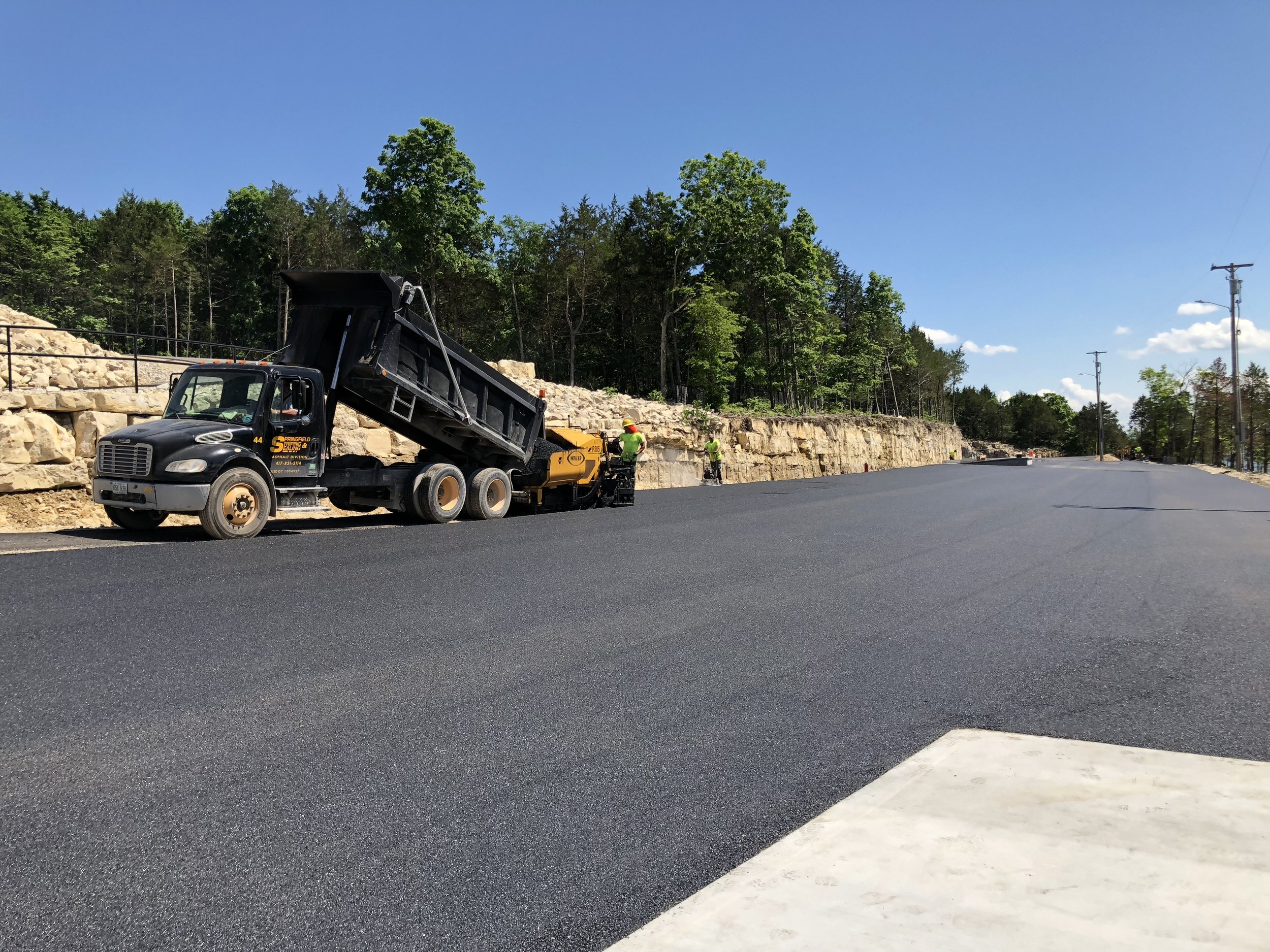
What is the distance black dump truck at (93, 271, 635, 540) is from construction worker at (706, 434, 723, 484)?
12.8 m

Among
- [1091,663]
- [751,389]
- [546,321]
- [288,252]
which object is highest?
[288,252]

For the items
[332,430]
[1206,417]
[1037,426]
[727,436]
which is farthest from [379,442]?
[1037,426]

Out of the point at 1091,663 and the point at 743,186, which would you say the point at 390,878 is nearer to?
the point at 1091,663

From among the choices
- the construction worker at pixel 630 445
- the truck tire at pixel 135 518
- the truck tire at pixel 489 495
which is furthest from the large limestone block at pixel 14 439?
the construction worker at pixel 630 445

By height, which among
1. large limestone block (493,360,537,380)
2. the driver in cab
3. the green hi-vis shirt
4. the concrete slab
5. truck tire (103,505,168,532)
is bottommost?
the concrete slab

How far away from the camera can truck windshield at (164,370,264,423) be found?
37.1 feet

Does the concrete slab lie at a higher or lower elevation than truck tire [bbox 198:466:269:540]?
lower

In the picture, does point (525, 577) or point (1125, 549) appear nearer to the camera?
point (525, 577)

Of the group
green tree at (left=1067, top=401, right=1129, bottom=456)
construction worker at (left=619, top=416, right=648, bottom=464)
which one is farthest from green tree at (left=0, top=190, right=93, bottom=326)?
green tree at (left=1067, top=401, right=1129, bottom=456)

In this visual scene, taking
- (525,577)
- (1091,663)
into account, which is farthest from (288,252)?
(1091,663)

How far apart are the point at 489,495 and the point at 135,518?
17.9ft

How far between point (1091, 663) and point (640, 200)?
4560 centimetres

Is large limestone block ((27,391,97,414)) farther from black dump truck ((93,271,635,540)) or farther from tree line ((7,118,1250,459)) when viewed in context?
tree line ((7,118,1250,459))

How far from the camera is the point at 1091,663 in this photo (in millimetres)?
5559
